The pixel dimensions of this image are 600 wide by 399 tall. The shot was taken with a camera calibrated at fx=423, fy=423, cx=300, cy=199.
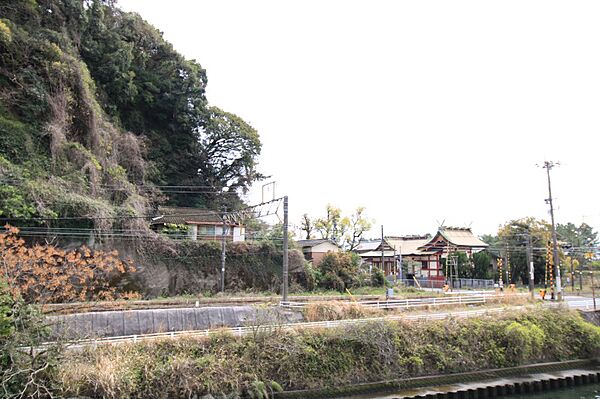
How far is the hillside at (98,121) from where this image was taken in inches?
907

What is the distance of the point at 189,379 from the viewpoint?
1278 cm

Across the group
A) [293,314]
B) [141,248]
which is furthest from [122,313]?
[141,248]

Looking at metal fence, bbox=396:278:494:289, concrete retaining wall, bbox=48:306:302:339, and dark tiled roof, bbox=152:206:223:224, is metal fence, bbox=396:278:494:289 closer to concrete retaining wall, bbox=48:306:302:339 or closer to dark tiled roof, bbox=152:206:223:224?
dark tiled roof, bbox=152:206:223:224

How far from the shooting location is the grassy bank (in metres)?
12.3

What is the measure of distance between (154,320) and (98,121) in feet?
55.4

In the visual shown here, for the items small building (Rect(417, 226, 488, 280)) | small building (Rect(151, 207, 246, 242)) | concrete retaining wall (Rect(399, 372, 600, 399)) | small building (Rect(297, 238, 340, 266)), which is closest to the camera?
concrete retaining wall (Rect(399, 372, 600, 399))

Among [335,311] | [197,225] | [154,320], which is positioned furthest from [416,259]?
[154,320]

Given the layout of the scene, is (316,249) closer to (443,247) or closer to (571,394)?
(443,247)

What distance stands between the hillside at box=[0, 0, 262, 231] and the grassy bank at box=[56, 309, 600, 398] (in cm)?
1212

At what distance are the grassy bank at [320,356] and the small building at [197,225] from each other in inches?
712

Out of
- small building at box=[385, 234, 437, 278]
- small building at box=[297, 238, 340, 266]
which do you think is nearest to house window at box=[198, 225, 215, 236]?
small building at box=[297, 238, 340, 266]

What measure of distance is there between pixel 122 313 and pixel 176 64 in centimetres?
2707

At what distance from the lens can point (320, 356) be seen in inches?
598

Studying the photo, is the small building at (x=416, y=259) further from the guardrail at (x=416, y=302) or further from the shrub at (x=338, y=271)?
the guardrail at (x=416, y=302)
